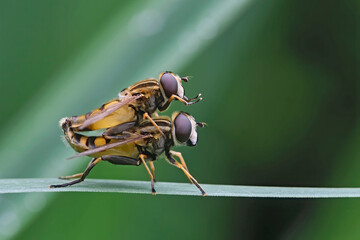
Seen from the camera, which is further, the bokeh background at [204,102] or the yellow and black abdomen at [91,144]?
the yellow and black abdomen at [91,144]

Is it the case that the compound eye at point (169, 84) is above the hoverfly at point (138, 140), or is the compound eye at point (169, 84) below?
above

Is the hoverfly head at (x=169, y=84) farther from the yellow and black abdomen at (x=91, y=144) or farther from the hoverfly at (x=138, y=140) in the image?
the yellow and black abdomen at (x=91, y=144)

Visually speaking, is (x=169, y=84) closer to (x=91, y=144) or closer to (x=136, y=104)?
(x=136, y=104)

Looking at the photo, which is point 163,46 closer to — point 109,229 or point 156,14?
point 156,14

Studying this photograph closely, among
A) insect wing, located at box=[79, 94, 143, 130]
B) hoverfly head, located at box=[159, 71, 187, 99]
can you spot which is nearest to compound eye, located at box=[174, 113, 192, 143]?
hoverfly head, located at box=[159, 71, 187, 99]

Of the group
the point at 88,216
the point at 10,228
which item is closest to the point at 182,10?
the point at 88,216

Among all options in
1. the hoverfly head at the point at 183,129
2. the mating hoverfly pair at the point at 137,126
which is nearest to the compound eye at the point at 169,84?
the mating hoverfly pair at the point at 137,126
